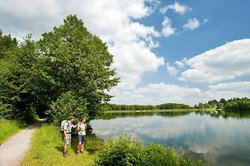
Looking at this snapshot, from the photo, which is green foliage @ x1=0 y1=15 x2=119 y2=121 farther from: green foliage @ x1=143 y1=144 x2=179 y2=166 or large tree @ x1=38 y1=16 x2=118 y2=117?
green foliage @ x1=143 y1=144 x2=179 y2=166

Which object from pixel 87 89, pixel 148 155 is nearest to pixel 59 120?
pixel 87 89

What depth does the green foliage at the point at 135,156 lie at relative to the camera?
11547 mm

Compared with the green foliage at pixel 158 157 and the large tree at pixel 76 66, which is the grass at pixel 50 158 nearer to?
the green foliage at pixel 158 157

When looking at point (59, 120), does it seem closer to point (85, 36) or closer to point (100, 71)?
point (100, 71)

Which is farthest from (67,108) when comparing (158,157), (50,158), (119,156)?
(158,157)

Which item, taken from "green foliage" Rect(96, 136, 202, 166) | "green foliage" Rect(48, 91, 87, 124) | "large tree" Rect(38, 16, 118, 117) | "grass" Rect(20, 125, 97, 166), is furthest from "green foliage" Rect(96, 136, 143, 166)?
"large tree" Rect(38, 16, 118, 117)

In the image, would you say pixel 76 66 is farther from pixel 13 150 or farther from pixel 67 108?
pixel 13 150

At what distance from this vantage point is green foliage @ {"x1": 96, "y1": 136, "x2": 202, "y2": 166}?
37.9 ft

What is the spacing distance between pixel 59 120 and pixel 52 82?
5699mm

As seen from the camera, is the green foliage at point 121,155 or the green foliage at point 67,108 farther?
the green foliage at point 67,108

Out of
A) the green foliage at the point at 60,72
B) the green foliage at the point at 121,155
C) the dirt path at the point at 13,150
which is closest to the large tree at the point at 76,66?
the green foliage at the point at 60,72

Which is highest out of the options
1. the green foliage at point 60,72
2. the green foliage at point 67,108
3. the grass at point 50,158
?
the green foliage at point 60,72

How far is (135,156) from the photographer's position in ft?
40.9

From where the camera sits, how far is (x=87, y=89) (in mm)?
29547
